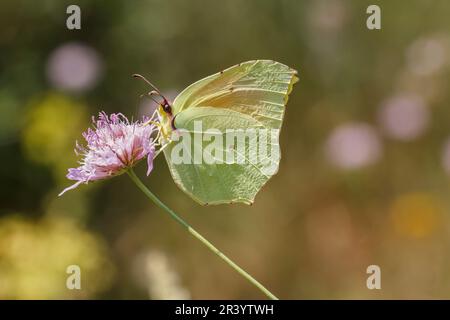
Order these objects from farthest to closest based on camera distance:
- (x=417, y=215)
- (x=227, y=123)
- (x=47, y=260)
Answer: (x=417, y=215) < (x=47, y=260) < (x=227, y=123)

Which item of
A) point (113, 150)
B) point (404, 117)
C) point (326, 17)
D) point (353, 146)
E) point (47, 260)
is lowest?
point (47, 260)

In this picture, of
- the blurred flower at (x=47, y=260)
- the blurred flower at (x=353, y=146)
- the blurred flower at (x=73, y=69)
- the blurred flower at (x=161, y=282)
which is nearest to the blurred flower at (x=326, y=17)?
the blurred flower at (x=353, y=146)

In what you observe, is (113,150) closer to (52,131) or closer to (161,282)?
(161,282)

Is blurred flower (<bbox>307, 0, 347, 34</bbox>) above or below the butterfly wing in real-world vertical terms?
above

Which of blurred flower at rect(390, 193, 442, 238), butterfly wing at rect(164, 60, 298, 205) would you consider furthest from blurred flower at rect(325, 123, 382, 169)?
butterfly wing at rect(164, 60, 298, 205)

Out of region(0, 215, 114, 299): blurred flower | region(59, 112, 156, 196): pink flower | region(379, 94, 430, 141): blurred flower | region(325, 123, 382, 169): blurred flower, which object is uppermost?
region(379, 94, 430, 141): blurred flower

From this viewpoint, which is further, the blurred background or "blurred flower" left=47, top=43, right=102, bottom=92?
"blurred flower" left=47, top=43, right=102, bottom=92

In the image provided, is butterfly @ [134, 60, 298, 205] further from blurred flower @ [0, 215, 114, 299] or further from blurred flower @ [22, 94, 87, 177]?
blurred flower @ [22, 94, 87, 177]

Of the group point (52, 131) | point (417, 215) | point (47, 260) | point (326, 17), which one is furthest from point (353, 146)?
point (47, 260)
